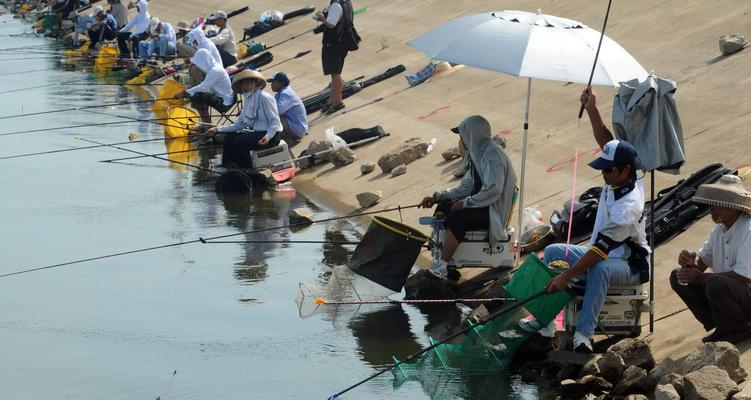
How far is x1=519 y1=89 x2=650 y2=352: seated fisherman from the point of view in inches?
313

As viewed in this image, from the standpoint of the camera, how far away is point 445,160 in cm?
1409

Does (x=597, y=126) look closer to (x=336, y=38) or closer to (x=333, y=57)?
(x=333, y=57)

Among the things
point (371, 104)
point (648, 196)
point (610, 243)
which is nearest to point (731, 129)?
point (648, 196)

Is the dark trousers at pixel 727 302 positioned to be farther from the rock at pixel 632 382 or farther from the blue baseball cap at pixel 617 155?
the blue baseball cap at pixel 617 155

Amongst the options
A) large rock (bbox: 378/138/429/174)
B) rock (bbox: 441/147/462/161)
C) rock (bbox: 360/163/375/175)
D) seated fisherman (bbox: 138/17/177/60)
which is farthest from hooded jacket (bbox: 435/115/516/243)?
seated fisherman (bbox: 138/17/177/60)

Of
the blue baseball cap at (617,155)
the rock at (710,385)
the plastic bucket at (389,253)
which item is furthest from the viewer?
the plastic bucket at (389,253)

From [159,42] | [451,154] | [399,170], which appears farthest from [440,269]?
[159,42]

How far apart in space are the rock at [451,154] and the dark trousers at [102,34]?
19055 mm

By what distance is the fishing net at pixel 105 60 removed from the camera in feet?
94.3

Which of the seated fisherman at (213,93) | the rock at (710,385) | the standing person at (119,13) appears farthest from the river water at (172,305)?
the standing person at (119,13)

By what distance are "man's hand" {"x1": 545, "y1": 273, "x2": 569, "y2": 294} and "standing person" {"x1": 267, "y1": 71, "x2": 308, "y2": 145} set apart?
809cm

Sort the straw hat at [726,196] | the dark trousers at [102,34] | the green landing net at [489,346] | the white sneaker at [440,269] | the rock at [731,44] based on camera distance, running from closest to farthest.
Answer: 1. the straw hat at [726,196]
2. the green landing net at [489,346]
3. the white sneaker at [440,269]
4. the rock at [731,44]
5. the dark trousers at [102,34]

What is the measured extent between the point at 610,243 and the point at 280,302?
3.46 meters

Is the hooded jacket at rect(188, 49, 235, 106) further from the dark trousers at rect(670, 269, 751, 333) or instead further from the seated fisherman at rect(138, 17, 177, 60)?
the dark trousers at rect(670, 269, 751, 333)
